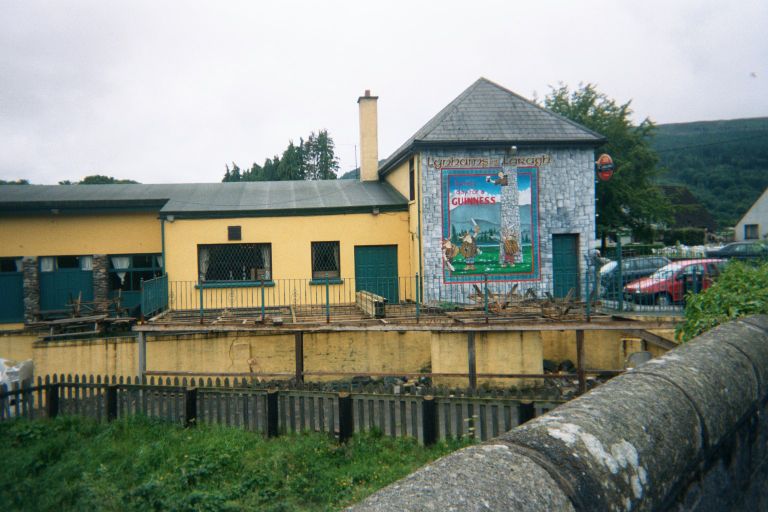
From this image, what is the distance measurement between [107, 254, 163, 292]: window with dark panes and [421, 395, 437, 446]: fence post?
1348 cm

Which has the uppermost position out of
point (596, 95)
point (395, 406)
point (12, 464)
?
point (596, 95)

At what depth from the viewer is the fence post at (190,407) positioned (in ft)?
33.4

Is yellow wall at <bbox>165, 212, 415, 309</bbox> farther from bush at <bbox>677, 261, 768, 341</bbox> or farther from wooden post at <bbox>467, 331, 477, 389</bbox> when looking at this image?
bush at <bbox>677, 261, 768, 341</bbox>

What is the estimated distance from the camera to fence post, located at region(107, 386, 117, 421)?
1062 centimetres

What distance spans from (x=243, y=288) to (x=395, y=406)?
9284 mm

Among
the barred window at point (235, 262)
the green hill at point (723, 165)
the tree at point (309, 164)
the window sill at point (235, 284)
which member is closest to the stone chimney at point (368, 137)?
the barred window at point (235, 262)

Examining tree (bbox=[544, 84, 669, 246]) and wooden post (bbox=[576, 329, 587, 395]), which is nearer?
wooden post (bbox=[576, 329, 587, 395])

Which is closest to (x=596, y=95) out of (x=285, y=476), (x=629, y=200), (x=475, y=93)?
(x=629, y=200)

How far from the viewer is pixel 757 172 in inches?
3693

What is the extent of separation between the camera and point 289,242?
17609 millimetres

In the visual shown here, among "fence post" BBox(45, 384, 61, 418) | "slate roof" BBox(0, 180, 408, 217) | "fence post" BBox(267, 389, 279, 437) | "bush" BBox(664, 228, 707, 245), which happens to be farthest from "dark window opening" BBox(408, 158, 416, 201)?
"bush" BBox(664, 228, 707, 245)

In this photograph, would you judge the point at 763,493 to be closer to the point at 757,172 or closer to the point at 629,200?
the point at 629,200

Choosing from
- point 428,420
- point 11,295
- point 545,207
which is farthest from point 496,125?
point 11,295

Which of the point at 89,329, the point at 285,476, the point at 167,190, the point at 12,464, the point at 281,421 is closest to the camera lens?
the point at 285,476
